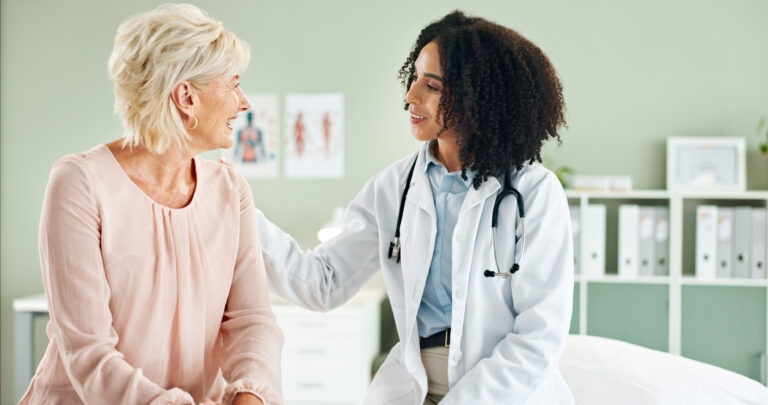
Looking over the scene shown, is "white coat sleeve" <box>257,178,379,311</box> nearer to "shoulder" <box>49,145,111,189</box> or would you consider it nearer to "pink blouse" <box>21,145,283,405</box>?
"pink blouse" <box>21,145,283,405</box>

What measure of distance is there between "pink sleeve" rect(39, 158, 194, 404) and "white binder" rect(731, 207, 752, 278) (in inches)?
117

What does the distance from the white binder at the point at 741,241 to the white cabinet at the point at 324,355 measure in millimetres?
1827

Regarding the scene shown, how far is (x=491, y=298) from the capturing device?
4.91 feet

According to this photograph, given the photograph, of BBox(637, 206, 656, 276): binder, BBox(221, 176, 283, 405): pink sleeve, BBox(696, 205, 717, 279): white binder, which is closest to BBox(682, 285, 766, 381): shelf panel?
BBox(696, 205, 717, 279): white binder

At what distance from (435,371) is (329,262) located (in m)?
0.42

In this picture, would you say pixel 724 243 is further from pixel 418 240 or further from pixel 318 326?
pixel 418 240

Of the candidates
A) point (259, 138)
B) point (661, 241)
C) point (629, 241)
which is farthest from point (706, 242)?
point (259, 138)

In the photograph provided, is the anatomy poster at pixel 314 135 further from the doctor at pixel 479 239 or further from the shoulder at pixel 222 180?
the shoulder at pixel 222 180

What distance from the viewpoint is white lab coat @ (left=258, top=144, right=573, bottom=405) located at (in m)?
1.44

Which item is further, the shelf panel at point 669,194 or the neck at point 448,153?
the shelf panel at point 669,194

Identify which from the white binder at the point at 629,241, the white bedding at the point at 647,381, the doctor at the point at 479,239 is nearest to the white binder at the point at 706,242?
the white binder at the point at 629,241

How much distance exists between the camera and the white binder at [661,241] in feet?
11.0

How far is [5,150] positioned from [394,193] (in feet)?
10.8

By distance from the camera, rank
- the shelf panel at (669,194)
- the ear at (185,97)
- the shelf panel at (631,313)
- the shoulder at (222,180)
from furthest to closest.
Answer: the shelf panel at (631,313)
the shelf panel at (669,194)
the shoulder at (222,180)
the ear at (185,97)
